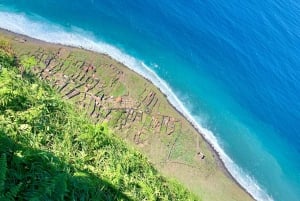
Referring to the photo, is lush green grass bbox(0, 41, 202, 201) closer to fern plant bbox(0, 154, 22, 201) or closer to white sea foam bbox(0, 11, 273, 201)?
fern plant bbox(0, 154, 22, 201)

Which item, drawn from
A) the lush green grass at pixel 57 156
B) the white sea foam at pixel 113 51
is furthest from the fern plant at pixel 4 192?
the white sea foam at pixel 113 51

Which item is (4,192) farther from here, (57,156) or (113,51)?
(113,51)

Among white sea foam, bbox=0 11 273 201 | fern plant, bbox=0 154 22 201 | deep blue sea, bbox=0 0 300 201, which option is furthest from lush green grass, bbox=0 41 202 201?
deep blue sea, bbox=0 0 300 201

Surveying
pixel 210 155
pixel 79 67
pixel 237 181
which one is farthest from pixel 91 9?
pixel 237 181

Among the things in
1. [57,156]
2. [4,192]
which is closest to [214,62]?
[57,156]

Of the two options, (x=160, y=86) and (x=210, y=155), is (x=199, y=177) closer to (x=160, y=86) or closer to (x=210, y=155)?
(x=210, y=155)

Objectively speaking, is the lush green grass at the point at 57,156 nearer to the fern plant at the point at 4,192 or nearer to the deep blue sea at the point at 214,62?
the fern plant at the point at 4,192

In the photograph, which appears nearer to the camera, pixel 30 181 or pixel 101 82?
pixel 30 181
